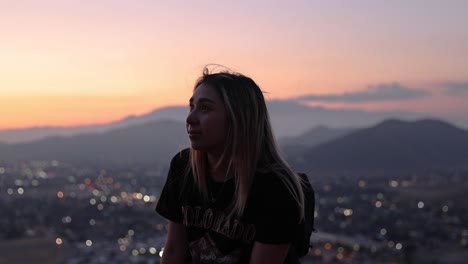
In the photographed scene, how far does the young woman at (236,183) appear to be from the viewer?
7.01ft

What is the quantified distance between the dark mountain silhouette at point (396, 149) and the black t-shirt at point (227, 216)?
8289cm

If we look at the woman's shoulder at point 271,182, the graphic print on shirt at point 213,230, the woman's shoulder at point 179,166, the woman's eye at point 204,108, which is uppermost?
the woman's eye at point 204,108

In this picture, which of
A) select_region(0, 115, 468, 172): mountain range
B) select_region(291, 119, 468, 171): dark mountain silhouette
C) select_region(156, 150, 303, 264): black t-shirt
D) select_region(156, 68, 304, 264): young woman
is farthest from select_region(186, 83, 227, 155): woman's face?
select_region(291, 119, 468, 171): dark mountain silhouette

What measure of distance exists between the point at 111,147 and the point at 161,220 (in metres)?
98.5

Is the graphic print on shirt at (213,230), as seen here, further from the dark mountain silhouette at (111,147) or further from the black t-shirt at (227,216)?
the dark mountain silhouette at (111,147)

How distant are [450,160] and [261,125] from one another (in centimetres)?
9529

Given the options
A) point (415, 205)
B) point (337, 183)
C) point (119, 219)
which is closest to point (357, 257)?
point (119, 219)

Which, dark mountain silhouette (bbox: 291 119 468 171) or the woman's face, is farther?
dark mountain silhouette (bbox: 291 119 468 171)

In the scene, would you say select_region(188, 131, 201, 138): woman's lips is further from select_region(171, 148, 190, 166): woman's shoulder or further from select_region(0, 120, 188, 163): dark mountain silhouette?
select_region(0, 120, 188, 163): dark mountain silhouette

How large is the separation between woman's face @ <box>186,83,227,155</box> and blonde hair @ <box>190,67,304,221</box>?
19mm

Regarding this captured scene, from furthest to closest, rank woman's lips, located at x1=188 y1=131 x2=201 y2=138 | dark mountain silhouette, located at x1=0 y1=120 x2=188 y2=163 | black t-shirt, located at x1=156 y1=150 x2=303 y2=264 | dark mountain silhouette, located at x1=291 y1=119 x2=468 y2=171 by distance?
1. dark mountain silhouette, located at x1=0 y1=120 x2=188 y2=163
2. dark mountain silhouette, located at x1=291 y1=119 x2=468 y2=171
3. woman's lips, located at x1=188 y1=131 x2=201 y2=138
4. black t-shirt, located at x1=156 y1=150 x2=303 y2=264

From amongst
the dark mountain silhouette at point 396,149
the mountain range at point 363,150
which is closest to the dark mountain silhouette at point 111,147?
the mountain range at point 363,150

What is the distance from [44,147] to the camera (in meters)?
136

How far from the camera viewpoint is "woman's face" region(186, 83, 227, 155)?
2.22m
